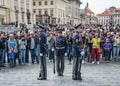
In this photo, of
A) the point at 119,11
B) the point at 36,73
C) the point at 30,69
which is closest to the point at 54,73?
the point at 36,73

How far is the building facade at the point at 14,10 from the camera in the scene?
162 feet

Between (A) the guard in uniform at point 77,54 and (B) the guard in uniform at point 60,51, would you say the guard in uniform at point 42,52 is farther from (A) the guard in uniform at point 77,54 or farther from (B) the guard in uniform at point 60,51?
(A) the guard in uniform at point 77,54

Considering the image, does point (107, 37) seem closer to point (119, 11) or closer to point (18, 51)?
point (18, 51)

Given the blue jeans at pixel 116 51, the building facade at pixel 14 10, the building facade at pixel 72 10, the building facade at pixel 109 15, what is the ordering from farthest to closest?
the building facade at pixel 109 15, the building facade at pixel 72 10, the building facade at pixel 14 10, the blue jeans at pixel 116 51

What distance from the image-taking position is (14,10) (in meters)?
54.1

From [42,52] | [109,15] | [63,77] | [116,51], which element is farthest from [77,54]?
[109,15]

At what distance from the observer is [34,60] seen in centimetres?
1808

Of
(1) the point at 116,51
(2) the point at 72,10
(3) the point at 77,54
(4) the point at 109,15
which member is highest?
(4) the point at 109,15

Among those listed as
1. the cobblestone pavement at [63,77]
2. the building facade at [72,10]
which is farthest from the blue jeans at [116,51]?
the building facade at [72,10]

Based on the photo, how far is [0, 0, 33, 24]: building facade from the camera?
4937 centimetres

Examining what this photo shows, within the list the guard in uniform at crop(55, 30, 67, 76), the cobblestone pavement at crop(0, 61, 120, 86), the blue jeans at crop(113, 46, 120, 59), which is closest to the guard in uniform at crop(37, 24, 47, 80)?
the cobblestone pavement at crop(0, 61, 120, 86)

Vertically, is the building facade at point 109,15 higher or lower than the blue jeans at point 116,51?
higher

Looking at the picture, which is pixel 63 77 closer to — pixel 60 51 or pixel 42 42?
pixel 60 51

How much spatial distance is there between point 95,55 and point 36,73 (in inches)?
188
